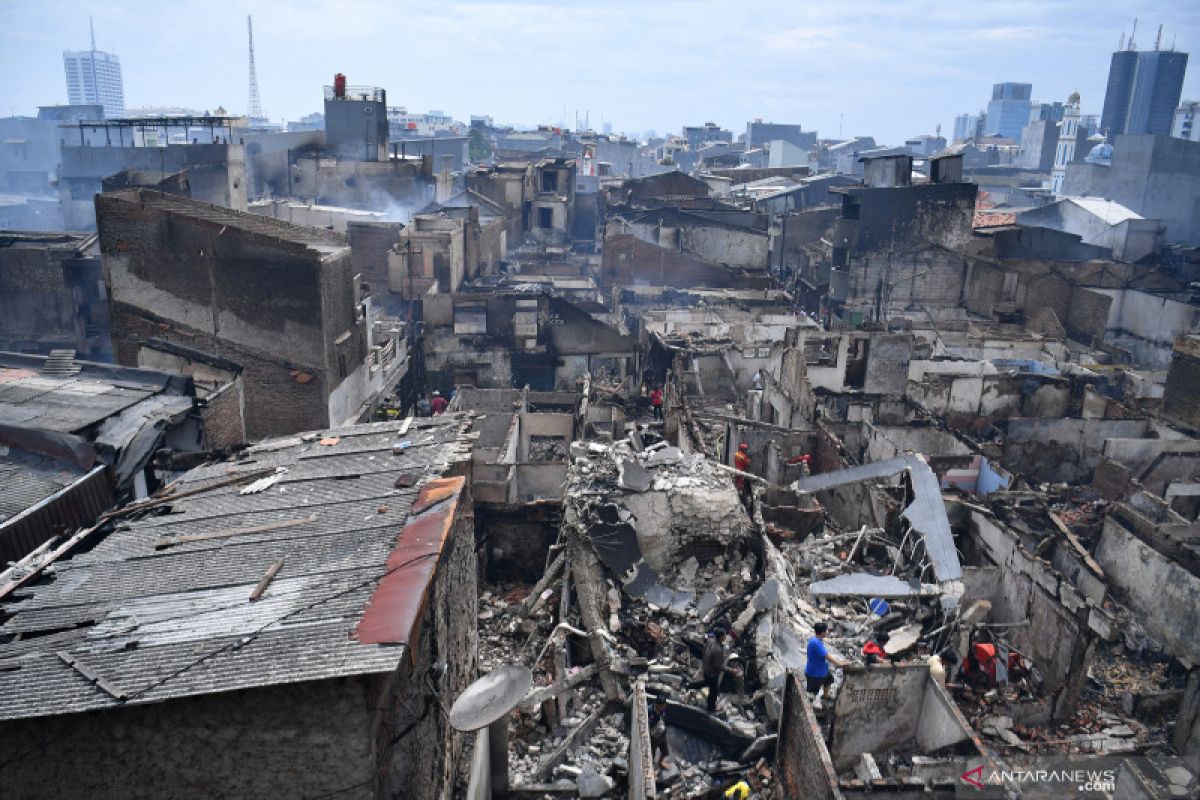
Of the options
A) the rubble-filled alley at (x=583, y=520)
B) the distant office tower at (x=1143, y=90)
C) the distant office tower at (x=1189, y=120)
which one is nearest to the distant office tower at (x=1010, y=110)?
the distant office tower at (x=1143, y=90)

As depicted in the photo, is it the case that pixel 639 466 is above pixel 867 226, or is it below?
below

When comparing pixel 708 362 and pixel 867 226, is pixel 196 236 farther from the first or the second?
pixel 867 226

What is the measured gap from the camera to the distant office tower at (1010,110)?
147 meters

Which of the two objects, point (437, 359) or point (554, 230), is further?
point (554, 230)

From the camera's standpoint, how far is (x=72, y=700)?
6.43m

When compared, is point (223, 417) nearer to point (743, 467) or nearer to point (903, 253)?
point (743, 467)

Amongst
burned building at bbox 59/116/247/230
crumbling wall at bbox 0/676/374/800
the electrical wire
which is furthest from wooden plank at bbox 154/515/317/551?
burned building at bbox 59/116/247/230

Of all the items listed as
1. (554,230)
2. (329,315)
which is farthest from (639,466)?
(554,230)

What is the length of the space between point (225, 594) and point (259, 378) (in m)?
12.8

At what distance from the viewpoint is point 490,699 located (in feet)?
26.1

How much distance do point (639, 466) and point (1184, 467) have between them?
1479 cm

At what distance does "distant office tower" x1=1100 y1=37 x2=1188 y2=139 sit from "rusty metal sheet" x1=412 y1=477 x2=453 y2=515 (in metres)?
100.0

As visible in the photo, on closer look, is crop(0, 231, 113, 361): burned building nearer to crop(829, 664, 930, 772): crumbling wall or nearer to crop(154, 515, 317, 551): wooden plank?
crop(154, 515, 317, 551): wooden plank

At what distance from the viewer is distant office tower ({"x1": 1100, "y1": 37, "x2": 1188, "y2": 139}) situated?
86062 millimetres
